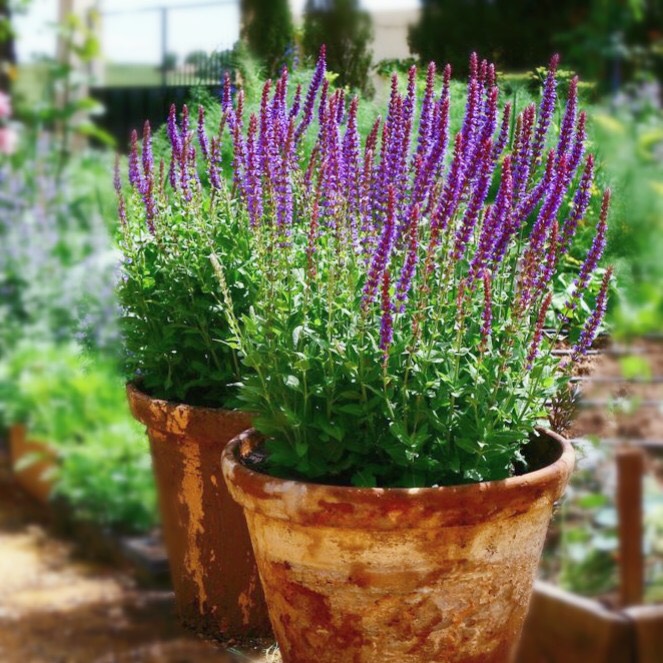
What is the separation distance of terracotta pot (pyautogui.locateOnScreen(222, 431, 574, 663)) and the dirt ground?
603 mm

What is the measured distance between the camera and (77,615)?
297 centimetres

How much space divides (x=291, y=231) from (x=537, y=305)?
58cm

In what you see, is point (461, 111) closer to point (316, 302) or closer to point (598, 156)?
point (598, 156)

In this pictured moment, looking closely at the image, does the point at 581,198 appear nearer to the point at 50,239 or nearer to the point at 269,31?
the point at 269,31

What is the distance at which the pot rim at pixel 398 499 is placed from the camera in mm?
1995

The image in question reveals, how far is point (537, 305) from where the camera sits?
236 cm

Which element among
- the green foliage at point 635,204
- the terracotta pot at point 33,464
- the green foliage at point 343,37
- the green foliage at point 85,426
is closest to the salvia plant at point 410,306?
the green foliage at point 635,204

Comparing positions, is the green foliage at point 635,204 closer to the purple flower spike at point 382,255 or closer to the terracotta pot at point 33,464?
the purple flower spike at point 382,255

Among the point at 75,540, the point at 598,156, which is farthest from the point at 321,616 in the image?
the point at 598,156

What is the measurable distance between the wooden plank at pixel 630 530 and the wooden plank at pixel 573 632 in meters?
0.05

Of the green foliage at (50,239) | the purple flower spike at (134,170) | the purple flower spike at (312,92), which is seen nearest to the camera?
the purple flower spike at (312,92)

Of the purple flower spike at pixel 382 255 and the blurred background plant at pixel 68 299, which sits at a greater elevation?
the purple flower spike at pixel 382 255

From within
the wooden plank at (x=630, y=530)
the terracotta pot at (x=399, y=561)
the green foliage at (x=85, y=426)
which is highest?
the wooden plank at (x=630, y=530)

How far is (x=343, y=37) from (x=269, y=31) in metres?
0.29
